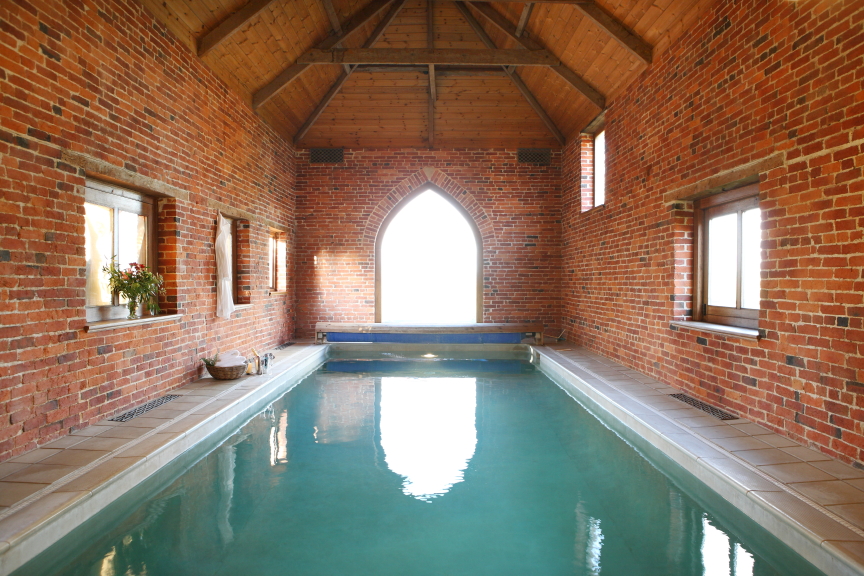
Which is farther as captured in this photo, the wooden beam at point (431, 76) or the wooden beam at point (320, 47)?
the wooden beam at point (431, 76)

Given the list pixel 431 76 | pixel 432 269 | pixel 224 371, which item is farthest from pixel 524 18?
pixel 432 269

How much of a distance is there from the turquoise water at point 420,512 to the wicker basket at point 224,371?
95 cm

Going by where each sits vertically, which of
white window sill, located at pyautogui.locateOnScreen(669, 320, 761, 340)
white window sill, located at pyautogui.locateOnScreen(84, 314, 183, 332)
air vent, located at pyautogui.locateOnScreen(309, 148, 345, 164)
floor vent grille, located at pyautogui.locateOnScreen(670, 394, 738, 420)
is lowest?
floor vent grille, located at pyautogui.locateOnScreen(670, 394, 738, 420)

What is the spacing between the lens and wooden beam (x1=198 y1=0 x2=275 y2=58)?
5164 millimetres

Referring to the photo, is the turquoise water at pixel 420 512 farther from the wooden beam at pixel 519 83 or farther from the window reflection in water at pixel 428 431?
the wooden beam at pixel 519 83

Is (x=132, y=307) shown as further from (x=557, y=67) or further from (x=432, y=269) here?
(x=432, y=269)

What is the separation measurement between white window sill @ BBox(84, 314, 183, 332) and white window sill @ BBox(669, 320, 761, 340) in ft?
16.2

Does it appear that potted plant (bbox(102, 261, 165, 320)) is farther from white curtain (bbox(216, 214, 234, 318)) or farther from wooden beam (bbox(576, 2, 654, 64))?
wooden beam (bbox(576, 2, 654, 64))

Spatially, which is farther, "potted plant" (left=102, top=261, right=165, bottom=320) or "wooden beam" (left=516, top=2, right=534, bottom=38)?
"wooden beam" (left=516, top=2, right=534, bottom=38)

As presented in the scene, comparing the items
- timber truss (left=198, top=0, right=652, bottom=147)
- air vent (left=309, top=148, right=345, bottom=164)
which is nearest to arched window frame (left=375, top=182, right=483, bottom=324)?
air vent (left=309, top=148, right=345, bottom=164)

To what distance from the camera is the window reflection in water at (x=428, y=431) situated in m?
3.30

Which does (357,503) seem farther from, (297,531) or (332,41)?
(332,41)

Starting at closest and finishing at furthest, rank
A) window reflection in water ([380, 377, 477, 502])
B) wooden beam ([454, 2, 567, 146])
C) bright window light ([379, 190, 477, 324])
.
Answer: window reflection in water ([380, 377, 477, 502]), wooden beam ([454, 2, 567, 146]), bright window light ([379, 190, 477, 324])

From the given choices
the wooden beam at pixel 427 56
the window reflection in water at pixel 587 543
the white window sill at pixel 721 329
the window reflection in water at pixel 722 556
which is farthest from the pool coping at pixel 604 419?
the wooden beam at pixel 427 56
